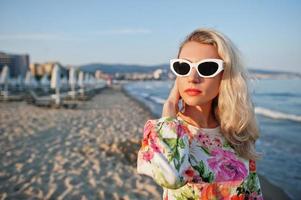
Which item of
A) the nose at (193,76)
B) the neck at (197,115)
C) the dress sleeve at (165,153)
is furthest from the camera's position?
the neck at (197,115)

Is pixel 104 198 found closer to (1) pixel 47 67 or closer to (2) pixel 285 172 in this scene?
(2) pixel 285 172

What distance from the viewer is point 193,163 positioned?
4.34 feet

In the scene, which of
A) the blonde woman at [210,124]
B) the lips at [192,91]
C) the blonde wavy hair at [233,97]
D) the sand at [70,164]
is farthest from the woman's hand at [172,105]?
the sand at [70,164]

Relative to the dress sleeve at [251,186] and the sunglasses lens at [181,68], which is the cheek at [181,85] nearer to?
the sunglasses lens at [181,68]

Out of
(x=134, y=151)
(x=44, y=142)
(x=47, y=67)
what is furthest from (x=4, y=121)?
(x=47, y=67)

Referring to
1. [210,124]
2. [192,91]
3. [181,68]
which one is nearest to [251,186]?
[210,124]

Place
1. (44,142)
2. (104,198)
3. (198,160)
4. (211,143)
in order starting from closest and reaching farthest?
1. (198,160)
2. (211,143)
3. (104,198)
4. (44,142)

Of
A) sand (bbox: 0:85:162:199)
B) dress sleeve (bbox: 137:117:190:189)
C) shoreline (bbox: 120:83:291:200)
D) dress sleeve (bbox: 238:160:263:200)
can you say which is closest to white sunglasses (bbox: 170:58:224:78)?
dress sleeve (bbox: 137:117:190:189)

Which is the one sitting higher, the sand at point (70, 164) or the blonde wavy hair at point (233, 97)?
the blonde wavy hair at point (233, 97)

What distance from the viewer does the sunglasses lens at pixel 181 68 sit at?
1.42 meters

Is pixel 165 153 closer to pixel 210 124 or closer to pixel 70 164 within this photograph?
pixel 210 124

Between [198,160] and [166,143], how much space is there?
9.1 inches

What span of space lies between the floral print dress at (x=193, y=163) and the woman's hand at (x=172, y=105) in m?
0.07

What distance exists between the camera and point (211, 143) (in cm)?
145
